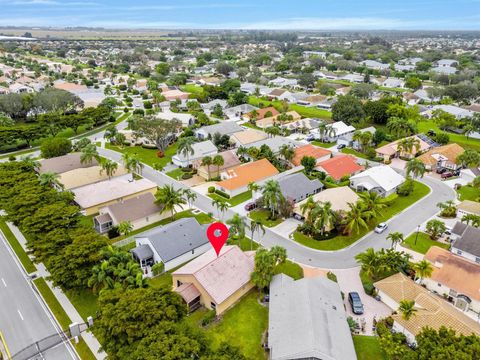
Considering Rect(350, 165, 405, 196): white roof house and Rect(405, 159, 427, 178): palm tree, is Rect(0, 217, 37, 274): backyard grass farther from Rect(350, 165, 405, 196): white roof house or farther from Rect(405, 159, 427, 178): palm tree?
Rect(405, 159, 427, 178): palm tree

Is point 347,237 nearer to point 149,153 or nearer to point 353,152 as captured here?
point 353,152

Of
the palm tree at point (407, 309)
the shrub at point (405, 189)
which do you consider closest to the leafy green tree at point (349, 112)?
the shrub at point (405, 189)

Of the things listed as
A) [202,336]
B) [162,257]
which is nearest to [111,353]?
[202,336]

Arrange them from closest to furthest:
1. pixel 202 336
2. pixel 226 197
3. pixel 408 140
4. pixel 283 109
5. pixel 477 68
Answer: pixel 202 336, pixel 226 197, pixel 408 140, pixel 283 109, pixel 477 68

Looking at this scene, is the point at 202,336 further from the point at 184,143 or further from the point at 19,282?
the point at 184,143

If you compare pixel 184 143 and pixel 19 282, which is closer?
pixel 19 282
